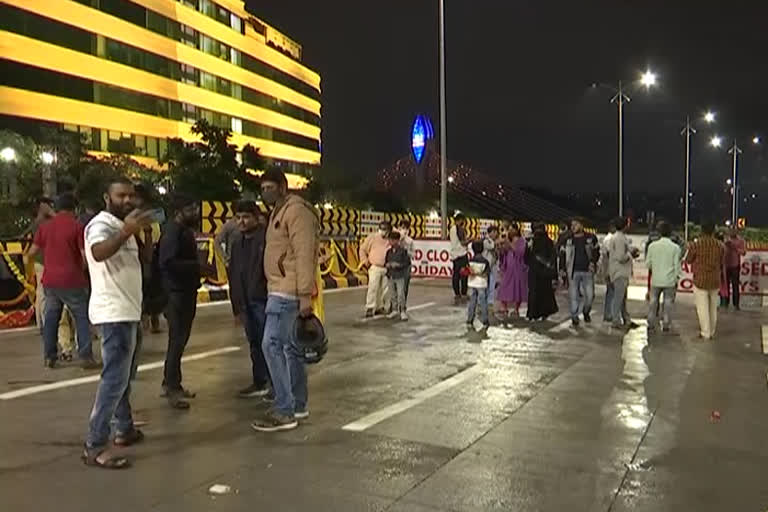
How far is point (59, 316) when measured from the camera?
27.9 feet

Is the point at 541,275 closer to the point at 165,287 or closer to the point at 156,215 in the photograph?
the point at 165,287

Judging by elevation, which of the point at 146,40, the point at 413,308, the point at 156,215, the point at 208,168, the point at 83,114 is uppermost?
the point at 146,40

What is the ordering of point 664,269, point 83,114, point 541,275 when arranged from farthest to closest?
point 83,114
point 541,275
point 664,269

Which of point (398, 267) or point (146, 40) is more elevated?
point (146, 40)

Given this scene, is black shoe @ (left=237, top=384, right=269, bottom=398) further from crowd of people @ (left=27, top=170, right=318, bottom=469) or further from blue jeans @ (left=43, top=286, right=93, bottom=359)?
blue jeans @ (left=43, top=286, right=93, bottom=359)

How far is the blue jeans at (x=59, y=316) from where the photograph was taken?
8.08 meters

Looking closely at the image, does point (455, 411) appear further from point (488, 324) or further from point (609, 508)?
point (488, 324)

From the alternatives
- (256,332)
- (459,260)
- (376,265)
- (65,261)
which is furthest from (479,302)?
(65,261)

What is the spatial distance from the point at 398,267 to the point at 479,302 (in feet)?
5.10

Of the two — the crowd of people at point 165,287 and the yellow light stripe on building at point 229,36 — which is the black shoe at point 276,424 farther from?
the yellow light stripe on building at point 229,36

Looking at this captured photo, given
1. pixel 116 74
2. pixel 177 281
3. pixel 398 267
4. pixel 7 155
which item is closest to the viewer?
pixel 177 281

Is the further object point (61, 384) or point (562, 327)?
point (562, 327)

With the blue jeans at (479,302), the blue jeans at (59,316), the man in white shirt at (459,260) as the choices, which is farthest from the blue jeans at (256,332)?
the man in white shirt at (459,260)

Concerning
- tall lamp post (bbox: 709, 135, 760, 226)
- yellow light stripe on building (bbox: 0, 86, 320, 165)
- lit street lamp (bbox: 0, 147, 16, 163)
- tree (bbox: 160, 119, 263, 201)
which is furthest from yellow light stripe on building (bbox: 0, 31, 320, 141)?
tall lamp post (bbox: 709, 135, 760, 226)
